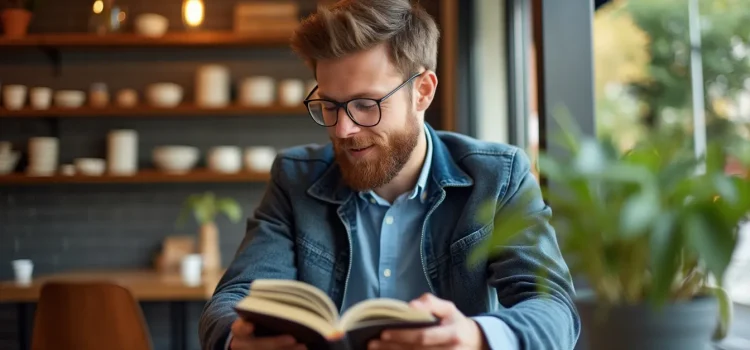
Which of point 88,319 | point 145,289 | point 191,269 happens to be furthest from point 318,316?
point 191,269

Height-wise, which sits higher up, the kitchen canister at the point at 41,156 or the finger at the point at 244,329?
the kitchen canister at the point at 41,156

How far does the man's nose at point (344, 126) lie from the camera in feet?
5.07

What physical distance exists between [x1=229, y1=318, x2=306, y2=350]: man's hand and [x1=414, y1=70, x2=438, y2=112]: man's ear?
748mm

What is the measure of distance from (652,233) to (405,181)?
41.5 inches

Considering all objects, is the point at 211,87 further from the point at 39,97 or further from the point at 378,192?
the point at 378,192

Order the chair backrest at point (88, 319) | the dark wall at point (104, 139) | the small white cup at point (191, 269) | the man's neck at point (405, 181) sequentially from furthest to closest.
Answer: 1. the dark wall at point (104, 139)
2. the small white cup at point (191, 269)
3. the chair backrest at point (88, 319)
4. the man's neck at point (405, 181)

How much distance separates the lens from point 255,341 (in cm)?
112

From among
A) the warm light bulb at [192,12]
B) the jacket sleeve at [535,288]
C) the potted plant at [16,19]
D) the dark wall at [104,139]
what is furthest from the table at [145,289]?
the jacket sleeve at [535,288]

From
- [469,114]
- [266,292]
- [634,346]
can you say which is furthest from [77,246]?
[634,346]

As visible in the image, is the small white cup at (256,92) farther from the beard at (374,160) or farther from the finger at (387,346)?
the finger at (387,346)

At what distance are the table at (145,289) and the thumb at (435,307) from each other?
2427 mm

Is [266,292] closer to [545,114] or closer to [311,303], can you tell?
[311,303]

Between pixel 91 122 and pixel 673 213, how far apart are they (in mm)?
4192

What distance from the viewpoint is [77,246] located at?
437cm
